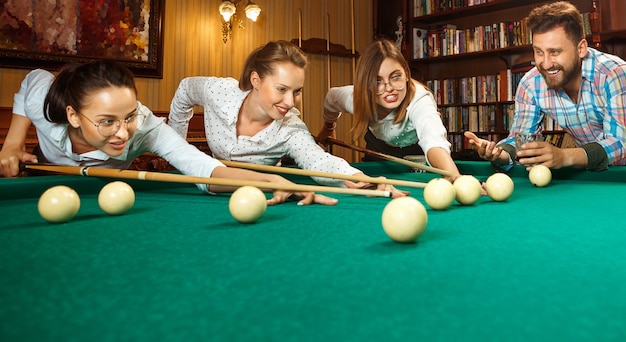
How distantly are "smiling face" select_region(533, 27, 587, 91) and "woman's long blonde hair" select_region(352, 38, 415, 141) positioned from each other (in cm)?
70

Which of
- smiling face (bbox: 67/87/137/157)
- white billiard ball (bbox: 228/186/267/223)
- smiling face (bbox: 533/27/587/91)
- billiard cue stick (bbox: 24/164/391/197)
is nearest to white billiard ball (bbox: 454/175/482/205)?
billiard cue stick (bbox: 24/164/391/197)

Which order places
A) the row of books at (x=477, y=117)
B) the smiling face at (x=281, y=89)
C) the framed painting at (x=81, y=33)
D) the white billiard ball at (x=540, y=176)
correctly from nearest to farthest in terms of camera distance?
the white billiard ball at (x=540, y=176) < the smiling face at (x=281, y=89) < the framed painting at (x=81, y=33) < the row of books at (x=477, y=117)

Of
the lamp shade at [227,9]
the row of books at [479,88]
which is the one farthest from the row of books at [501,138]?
the lamp shade at [227,9]

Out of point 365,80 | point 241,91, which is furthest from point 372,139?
point 241,91

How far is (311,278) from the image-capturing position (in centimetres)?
73

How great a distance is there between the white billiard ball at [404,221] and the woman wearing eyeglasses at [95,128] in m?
0.72

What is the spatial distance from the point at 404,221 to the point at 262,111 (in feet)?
5.37

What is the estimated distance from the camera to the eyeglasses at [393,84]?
261cm

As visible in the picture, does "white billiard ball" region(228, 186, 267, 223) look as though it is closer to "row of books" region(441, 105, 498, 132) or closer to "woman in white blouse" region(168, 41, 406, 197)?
"woman in white blouse" region(168, 41, 406, 197)

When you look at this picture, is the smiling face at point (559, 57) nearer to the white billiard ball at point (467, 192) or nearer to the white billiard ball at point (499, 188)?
the white billiard ball at point (499, 188)

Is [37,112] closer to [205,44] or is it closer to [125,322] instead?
[125,322]

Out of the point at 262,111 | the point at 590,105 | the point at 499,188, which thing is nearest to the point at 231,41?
the point at 262,111

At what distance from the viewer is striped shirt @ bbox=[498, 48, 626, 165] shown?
2.58 meters

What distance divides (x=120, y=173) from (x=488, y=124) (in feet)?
15.1
